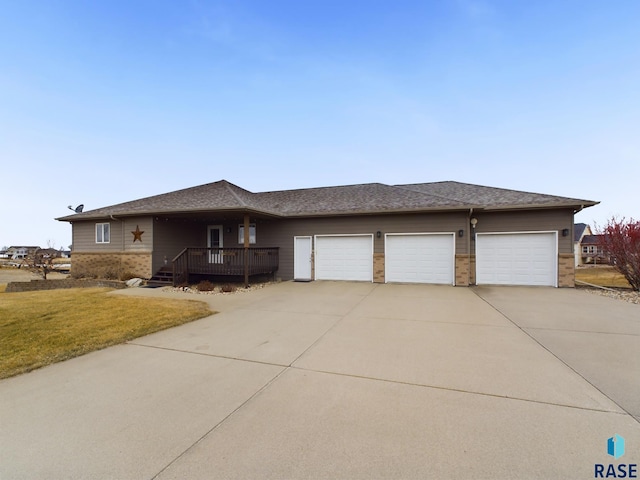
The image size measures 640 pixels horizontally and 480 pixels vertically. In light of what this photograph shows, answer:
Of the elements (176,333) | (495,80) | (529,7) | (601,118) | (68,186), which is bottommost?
(176,333)

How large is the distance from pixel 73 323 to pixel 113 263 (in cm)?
912

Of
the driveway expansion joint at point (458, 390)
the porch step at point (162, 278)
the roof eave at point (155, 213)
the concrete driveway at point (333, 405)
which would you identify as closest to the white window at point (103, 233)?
the roof eave at point (155, 213)

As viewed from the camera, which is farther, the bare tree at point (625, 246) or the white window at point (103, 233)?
the white window at point (103, 233)

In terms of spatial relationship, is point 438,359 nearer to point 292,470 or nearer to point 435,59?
point 292,470

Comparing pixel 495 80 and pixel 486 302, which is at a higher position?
pixel 495 80

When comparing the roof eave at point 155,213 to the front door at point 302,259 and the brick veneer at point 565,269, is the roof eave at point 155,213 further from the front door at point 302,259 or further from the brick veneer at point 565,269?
the brick veneer at point 565,269

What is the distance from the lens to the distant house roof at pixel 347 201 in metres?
10.7

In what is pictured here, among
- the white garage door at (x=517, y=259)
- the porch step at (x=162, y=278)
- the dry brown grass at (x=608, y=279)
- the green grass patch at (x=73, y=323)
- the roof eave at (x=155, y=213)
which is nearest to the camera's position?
the green grass patch at (x=73, y=323)

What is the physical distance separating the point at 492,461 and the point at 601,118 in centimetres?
1609

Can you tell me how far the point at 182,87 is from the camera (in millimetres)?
13148

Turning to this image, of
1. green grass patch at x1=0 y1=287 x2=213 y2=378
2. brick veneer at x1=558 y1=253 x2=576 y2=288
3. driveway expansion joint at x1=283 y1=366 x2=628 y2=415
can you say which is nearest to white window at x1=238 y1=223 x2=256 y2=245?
green grass patch at x1=0 y1=287 x2=213 y2=378

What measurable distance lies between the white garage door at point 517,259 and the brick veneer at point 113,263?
1437cm

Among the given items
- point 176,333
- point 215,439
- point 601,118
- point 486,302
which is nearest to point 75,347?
point 176,333

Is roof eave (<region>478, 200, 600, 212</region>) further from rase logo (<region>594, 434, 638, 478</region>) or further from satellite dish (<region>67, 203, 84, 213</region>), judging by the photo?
satellite dish (<region>67, 203, 84, 213</region>)
